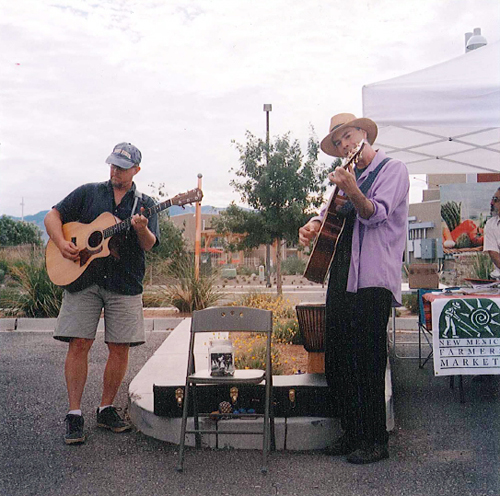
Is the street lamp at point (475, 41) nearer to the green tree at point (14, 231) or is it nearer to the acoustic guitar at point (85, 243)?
the acoustic guitar at point (85, 243)

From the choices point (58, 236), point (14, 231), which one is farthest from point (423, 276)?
point (14, 231)

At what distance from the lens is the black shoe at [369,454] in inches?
127

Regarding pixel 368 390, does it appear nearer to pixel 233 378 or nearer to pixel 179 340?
pixel 233 378

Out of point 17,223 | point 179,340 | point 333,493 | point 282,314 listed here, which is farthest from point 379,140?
point 17,223

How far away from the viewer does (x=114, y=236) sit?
3.79m

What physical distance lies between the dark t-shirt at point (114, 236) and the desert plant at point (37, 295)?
5975mm

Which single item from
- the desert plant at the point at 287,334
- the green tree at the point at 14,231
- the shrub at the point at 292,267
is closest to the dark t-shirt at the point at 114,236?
the desert plant at the point at 287,334

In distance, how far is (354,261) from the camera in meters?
3.29

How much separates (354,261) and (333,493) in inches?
49.5

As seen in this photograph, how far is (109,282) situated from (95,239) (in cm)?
31

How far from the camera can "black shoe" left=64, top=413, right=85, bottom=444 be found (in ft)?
11.6

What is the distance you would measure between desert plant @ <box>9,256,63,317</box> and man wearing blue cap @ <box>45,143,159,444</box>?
5.95 metres

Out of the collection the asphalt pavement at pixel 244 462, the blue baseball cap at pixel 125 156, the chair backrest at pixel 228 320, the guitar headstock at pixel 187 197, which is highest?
the blue baseball cap at pixel 125 156

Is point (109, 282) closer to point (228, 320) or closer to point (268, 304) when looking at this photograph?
point (228, 320)
